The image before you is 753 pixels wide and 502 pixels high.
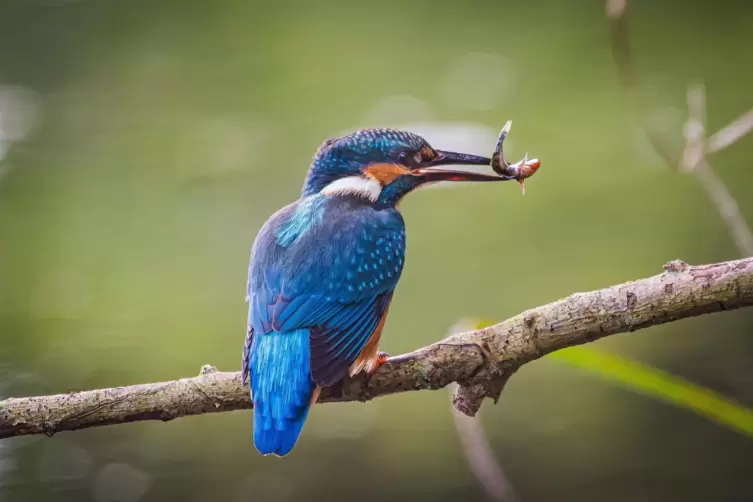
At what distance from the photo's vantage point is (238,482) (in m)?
2.64

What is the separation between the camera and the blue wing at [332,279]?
1619 mm

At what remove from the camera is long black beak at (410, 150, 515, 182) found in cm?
181

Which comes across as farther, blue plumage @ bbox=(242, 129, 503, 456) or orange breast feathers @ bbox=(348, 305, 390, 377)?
orange breast feathers @ bbox=(348, 305, 390, 377)

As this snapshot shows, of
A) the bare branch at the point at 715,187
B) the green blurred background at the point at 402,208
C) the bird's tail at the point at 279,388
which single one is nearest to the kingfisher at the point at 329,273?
the bird's tail at the point at 279,388

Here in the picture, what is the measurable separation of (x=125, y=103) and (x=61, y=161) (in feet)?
1.67

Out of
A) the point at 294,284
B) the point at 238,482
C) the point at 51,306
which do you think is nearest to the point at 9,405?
the point at 294,284

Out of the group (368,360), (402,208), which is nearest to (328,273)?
(368,360)

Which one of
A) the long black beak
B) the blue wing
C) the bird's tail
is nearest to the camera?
the bird's tail

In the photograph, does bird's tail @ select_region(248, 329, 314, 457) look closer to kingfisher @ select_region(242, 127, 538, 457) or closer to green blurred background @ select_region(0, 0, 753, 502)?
kingfisher @ select_region(242, 127, 538, 457)

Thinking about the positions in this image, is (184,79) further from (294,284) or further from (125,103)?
(294,284)

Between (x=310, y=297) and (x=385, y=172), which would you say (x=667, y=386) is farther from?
(x=385, y=172)

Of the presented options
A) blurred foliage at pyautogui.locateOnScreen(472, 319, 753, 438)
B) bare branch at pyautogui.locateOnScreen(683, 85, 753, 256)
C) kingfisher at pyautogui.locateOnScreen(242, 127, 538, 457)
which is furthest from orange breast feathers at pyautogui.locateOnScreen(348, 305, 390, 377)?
bare branch at pyautogui.locateOnScreen(683, 85, 753, 256)

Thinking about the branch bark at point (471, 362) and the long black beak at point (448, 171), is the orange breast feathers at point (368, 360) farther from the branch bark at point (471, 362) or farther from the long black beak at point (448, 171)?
the long black beak at point (448, 171)

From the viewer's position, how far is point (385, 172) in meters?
1.86
